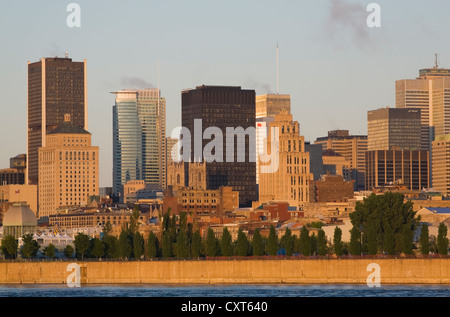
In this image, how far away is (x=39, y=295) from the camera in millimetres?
197875
